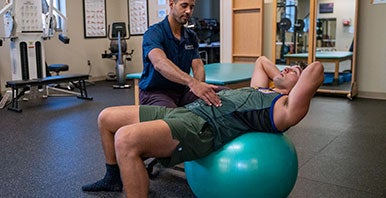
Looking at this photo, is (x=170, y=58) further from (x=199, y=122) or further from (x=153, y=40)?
(x=199, y=122)

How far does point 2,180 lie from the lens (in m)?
2.50

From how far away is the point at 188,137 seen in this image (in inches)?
69.0

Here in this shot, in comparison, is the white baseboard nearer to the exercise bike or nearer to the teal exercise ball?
the exercise bike

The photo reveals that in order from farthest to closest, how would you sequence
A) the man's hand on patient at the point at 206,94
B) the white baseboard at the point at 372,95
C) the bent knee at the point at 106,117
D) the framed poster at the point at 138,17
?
the framed poster at the point at 138,17 < the white baseboard at the point at 372,95 < the bent knee at the point at 106,117 < the man's hand on patient at the point at 206,94

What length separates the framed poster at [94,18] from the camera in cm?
759

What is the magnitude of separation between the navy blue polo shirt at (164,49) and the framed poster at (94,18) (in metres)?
5.74

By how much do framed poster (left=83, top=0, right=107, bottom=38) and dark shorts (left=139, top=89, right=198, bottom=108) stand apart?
5739 mm

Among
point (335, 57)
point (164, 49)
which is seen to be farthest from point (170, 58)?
point (335, 57)

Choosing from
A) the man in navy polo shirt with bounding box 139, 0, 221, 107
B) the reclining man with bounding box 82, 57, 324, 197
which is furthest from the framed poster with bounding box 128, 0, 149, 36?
the reclining man with bounding box 82, 57, 324, 197

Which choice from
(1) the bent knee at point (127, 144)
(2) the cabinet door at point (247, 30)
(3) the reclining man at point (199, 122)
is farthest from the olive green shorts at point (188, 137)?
(2) the cabinet door at point (247, 30)

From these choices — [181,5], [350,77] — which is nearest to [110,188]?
[181,5]

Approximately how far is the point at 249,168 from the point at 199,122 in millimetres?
324

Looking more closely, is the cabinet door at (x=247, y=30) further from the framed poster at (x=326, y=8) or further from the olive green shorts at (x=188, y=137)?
the olive green shorts at (x=188, y=137)

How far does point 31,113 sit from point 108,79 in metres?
3.27
